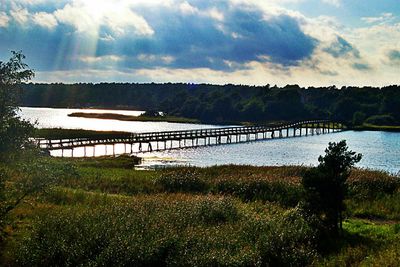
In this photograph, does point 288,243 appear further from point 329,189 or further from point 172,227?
point 172,227

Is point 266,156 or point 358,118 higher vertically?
point 358,118

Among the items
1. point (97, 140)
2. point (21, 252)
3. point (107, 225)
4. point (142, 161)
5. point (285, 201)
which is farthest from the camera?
point (97, 140)

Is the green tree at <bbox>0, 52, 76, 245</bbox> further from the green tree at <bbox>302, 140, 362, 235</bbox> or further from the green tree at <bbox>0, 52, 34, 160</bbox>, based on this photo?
the green tree at <bbox>302, 140, 362, 235</bbox>

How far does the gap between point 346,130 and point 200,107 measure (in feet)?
202

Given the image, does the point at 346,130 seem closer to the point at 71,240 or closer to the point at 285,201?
the point at 285,201

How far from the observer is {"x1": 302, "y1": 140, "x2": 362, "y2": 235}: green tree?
2258 cm

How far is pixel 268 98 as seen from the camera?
191125 mm

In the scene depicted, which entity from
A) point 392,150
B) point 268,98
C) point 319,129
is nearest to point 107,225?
point 392,150

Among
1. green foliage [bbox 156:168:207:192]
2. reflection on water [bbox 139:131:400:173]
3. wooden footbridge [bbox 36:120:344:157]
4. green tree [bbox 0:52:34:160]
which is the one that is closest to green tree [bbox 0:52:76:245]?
green tree [bbox 0:52:34:160]

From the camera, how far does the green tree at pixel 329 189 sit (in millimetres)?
22578

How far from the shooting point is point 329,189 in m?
22.8

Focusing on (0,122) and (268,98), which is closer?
(0,122)

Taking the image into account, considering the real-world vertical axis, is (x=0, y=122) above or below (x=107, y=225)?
above

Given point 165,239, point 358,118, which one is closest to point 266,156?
point 165,239
